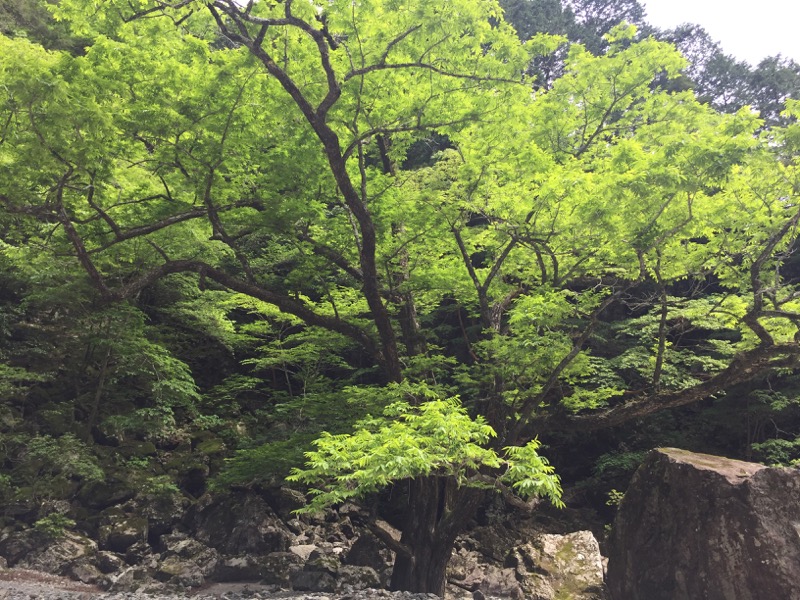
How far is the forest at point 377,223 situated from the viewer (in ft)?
20.6

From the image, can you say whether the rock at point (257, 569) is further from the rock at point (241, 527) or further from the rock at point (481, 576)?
the rock at point (481, 576)

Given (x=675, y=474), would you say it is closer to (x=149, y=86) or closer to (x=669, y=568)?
(x=669, y=568)

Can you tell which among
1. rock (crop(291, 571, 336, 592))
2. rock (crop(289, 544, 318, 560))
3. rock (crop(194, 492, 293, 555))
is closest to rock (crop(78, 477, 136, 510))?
rock (crop(194, 492, 293, 555))

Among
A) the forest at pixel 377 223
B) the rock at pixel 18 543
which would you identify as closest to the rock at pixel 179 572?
the forest at pixel 377 223

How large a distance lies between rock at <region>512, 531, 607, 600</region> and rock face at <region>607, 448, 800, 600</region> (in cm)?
125

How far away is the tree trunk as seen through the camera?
25.2 ft

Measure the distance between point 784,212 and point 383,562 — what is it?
845 centimetres

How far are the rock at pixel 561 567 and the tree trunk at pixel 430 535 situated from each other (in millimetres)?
2350

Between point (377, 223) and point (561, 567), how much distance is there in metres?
6.71

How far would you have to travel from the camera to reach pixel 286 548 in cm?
1038

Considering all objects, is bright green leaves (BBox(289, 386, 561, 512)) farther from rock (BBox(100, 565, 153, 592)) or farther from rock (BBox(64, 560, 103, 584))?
rock (BBox(64, 560, 103, 584))

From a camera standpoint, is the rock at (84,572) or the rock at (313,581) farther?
the rock at (313,581)

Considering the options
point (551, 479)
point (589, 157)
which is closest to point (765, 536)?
point (551, 479)

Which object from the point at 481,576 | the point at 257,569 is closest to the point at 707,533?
the point at 481,576
